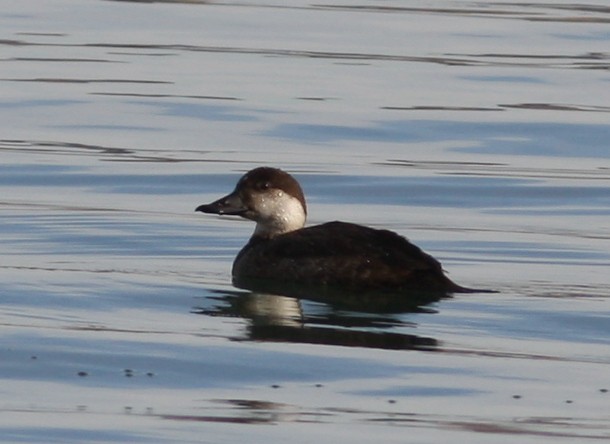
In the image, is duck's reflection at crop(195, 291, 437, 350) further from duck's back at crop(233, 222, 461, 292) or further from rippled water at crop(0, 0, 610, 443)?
duck's back at crop(233, 222, 461, 292)

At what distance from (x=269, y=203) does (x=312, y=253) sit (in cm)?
90

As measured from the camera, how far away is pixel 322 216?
15125 millimetres

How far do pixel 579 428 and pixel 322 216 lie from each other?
283 inches

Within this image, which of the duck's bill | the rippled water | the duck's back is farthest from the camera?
the duck's bill

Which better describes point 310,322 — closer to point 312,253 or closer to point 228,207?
point 312,253

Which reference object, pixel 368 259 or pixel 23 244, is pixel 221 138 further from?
pixel 368 259

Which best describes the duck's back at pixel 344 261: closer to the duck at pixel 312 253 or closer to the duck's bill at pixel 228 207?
the duck at pixel 312 253

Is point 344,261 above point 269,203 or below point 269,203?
below

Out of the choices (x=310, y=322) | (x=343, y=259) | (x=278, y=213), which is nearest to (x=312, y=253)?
(x=343, y=259)

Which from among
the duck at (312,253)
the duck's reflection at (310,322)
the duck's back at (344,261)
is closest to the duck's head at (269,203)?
the duck at (312,253)

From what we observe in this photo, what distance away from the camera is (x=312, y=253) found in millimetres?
11891

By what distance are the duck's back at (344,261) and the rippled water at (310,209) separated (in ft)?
0.86

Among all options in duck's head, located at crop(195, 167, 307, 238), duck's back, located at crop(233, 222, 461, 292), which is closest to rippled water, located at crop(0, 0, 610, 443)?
duck's back, located at crop(233, 222, 461, 292)

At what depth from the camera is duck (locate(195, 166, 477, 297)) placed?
1152cm
